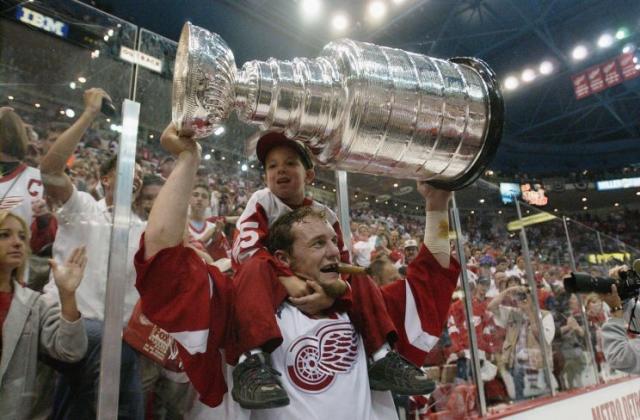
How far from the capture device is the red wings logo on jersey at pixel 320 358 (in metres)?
0.98

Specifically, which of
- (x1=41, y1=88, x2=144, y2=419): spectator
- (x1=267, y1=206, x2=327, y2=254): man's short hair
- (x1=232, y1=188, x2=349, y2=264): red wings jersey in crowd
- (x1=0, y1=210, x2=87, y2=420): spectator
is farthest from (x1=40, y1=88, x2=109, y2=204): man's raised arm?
(x1=267, y1=206, x2=327, y2=254): man's short hair

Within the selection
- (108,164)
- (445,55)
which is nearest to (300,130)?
(108,164)

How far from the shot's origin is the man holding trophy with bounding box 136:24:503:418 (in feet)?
2.78

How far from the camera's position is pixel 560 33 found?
10.6 m

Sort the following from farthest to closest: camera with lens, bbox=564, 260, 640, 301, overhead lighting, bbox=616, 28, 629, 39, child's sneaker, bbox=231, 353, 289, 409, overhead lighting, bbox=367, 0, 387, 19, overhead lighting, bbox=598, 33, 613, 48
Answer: overhead lighting, bbox=598, 33, 613, 48, overhead lighting, bbox=616, 28, 629, 39, overhead lighting, bbox=367, 0, 387, 19, camera with lens, bbox=564, 260, 640, 301, child's sneaker, bbox=231, 353, 289, 409

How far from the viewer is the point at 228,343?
0.99m

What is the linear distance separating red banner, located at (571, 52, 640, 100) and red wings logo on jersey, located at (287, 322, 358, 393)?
42.2ft

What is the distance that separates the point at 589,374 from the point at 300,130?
4.31 meters

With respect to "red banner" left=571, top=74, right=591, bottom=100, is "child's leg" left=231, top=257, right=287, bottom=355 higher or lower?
lower

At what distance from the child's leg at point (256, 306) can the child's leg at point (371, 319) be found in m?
0.19

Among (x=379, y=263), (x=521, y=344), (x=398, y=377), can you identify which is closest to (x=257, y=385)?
(x=398, y=377)

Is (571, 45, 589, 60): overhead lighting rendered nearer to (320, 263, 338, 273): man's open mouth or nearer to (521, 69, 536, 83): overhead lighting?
(521, 69, 536, 83): overhead lighting

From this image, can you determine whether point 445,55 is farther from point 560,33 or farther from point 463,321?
point 463,321

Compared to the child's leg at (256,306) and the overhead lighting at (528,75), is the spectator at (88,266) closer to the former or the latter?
the child's leg at (256,306)
